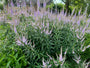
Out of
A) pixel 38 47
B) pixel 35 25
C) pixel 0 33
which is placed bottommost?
pixel 38 47

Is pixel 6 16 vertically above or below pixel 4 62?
above

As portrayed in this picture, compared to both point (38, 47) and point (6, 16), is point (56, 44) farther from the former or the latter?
point (6, 16)

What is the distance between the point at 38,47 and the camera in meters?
2.58

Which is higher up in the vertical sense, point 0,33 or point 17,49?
point 0,33

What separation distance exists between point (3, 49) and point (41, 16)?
1370 millimetres

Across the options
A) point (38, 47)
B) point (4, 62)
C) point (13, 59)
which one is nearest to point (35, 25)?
point (38, 47)

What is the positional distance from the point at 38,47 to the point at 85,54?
1763 mm

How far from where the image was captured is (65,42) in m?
2.79

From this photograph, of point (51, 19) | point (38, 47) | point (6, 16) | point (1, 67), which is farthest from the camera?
point (6, 16)

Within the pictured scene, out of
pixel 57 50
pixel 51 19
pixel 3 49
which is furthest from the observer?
pixel 51 19

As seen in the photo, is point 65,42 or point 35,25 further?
point 65,42

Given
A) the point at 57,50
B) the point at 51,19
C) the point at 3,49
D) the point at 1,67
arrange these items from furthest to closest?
the point at 51,19 < the point at 57,50 < the point at 3,49 < the point at 1,67

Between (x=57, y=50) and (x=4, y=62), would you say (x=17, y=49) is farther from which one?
(x=57, y=50)

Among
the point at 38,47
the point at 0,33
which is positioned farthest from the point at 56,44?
the point at 0,33
